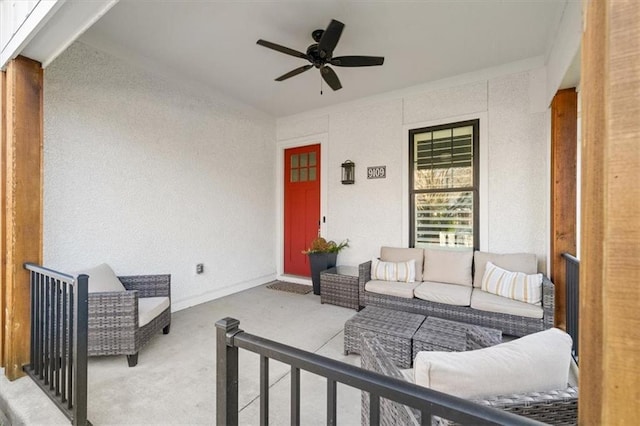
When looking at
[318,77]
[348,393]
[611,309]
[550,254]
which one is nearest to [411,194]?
[550,254]

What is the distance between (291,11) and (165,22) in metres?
1.18

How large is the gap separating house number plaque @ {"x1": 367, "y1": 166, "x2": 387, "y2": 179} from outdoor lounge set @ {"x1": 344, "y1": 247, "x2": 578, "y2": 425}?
1094 millimetres

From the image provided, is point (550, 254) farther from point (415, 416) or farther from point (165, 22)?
point (165, 22)

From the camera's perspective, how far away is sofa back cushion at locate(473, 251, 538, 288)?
3133 millimetres

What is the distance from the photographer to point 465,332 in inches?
85.7

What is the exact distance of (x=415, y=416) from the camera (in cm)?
99

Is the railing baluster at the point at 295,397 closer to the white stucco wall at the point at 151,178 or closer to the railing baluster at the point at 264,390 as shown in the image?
the railing baluster at the point at 264,390

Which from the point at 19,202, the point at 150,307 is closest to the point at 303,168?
the point at 150,307

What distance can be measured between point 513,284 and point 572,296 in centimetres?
44

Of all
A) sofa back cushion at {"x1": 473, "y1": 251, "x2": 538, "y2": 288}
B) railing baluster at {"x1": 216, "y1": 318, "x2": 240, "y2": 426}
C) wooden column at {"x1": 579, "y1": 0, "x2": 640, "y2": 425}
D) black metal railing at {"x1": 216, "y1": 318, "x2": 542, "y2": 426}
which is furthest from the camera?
sofa back cushion at {"x1": 473, "y1": 251, "x2": 538, "y2": 288}

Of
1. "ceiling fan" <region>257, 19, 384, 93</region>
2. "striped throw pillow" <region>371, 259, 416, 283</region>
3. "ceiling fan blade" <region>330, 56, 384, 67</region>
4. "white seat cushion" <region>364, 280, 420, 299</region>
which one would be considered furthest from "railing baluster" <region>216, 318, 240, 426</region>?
"striped throw pillow" <region>371, 259, 416, 283</region>

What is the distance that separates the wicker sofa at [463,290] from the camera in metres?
2.72

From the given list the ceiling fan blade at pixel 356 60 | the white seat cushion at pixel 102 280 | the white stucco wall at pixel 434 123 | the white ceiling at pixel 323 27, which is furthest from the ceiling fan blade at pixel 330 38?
the white seat cushion at pixel 102 280

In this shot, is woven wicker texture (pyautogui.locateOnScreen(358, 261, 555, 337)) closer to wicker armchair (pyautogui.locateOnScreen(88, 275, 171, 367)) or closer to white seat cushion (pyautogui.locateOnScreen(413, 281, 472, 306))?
white seat cushion (pyautogui.locateOnScreen(413, 281, 472, 306))
